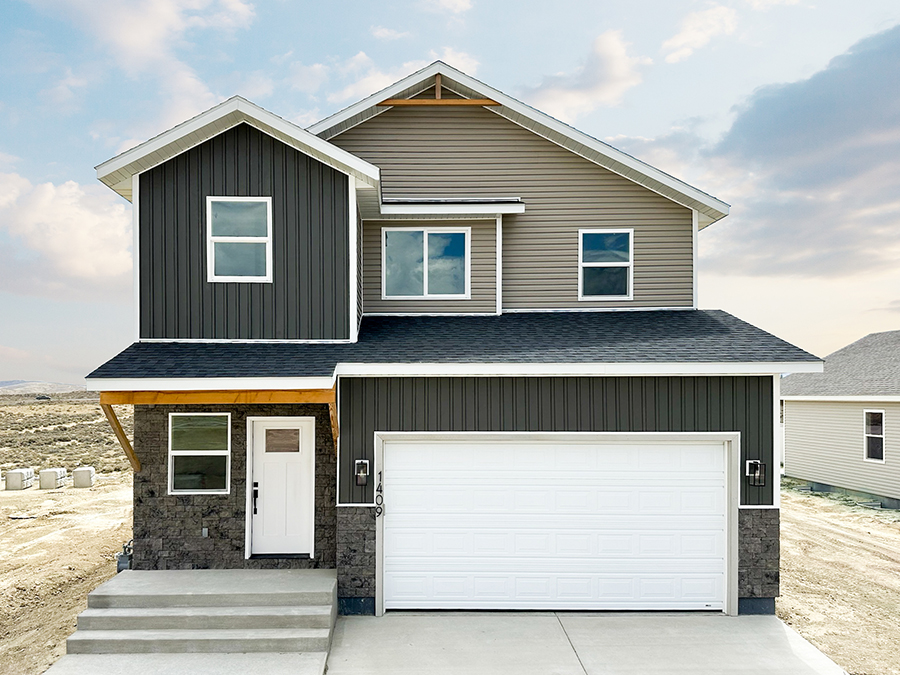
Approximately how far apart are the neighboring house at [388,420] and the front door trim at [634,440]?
0.03 m

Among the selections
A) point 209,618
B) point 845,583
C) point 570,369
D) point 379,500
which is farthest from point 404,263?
point 845,583

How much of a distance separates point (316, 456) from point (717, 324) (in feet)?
21.3

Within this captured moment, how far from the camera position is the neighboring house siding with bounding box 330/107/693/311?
10.6m

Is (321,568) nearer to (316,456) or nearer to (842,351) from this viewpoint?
(316,456)

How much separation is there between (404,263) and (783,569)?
8101 mm

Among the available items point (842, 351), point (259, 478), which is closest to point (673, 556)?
point (259, 478)

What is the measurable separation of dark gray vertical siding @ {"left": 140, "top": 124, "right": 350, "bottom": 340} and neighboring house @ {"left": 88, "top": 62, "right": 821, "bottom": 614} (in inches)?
1.2

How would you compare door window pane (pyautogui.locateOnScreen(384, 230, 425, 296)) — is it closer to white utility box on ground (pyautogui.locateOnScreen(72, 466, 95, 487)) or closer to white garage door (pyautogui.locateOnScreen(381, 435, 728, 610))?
white garage door (pyautogui.locateOnScreen(381, 435, 728, 610))

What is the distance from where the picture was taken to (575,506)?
8.11m

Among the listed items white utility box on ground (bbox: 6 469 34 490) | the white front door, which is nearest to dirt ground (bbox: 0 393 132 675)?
white utility box on ground (bbox: 6 469 34 490)

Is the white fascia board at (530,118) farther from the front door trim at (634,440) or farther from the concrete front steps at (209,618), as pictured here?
the concrete front steps at (209,618)

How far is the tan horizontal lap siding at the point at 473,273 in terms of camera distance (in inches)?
405

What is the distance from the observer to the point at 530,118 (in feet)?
34.5

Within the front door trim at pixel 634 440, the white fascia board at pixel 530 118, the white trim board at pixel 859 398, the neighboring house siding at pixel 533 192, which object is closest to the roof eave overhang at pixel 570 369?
the front door trim at pixel 634 440
